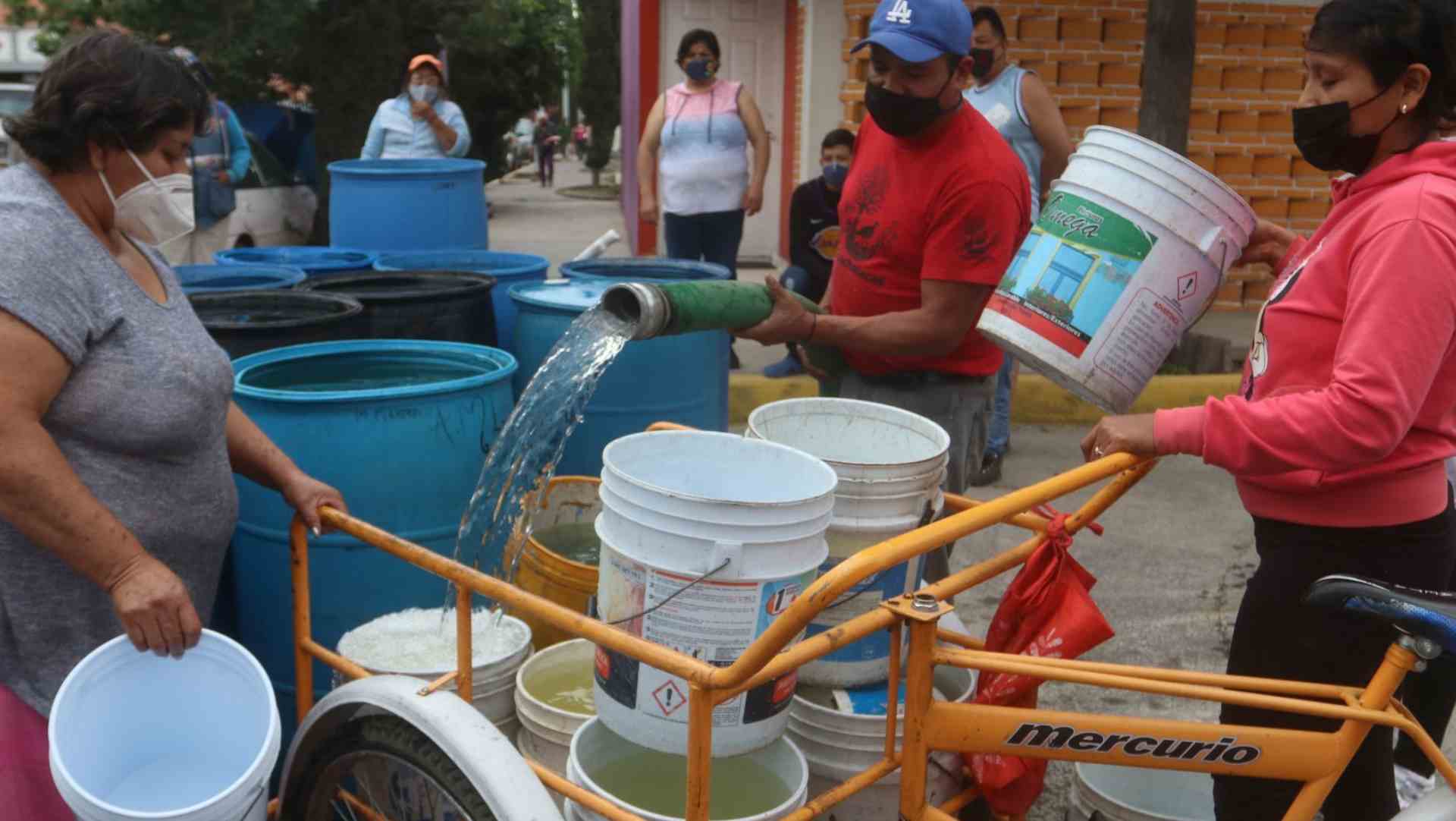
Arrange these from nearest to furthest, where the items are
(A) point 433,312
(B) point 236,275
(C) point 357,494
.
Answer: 1. (C) point 357,494
2. (A) point 433,312
3. (B) point 236,275

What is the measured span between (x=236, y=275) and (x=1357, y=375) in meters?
3.36

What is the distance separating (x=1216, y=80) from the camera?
8516mm

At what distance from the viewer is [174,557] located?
2.23 m

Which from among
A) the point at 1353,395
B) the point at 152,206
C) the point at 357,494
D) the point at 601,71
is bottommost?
the point at 357,494

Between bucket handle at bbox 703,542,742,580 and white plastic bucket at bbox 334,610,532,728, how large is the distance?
0.63 m

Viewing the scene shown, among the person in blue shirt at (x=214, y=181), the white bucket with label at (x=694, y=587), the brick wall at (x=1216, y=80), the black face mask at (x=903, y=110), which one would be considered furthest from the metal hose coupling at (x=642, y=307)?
the brick wall at (x=1216, y=80)

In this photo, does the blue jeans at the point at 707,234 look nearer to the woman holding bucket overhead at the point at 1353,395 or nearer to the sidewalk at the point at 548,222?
the sidewalk at the point at 548,222

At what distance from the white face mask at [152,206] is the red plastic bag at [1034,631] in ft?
5.38

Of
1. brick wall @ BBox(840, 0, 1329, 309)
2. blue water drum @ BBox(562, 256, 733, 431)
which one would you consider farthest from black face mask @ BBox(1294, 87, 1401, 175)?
brick wall @ BBox(840, 0, 1329, 309)

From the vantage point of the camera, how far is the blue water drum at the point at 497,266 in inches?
159

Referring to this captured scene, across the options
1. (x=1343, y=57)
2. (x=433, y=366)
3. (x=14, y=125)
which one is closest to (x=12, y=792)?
(x=14, y=125)

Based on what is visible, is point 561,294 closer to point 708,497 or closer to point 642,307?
point 642,307

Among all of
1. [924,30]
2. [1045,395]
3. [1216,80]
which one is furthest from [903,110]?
[1216,80]

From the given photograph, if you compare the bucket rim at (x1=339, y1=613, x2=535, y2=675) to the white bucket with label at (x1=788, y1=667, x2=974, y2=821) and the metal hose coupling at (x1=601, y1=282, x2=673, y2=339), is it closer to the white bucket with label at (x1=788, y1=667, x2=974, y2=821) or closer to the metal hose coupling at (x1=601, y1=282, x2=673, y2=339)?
the white bucket with label at (x1=788, y1=667, x2=974, y2=821)
